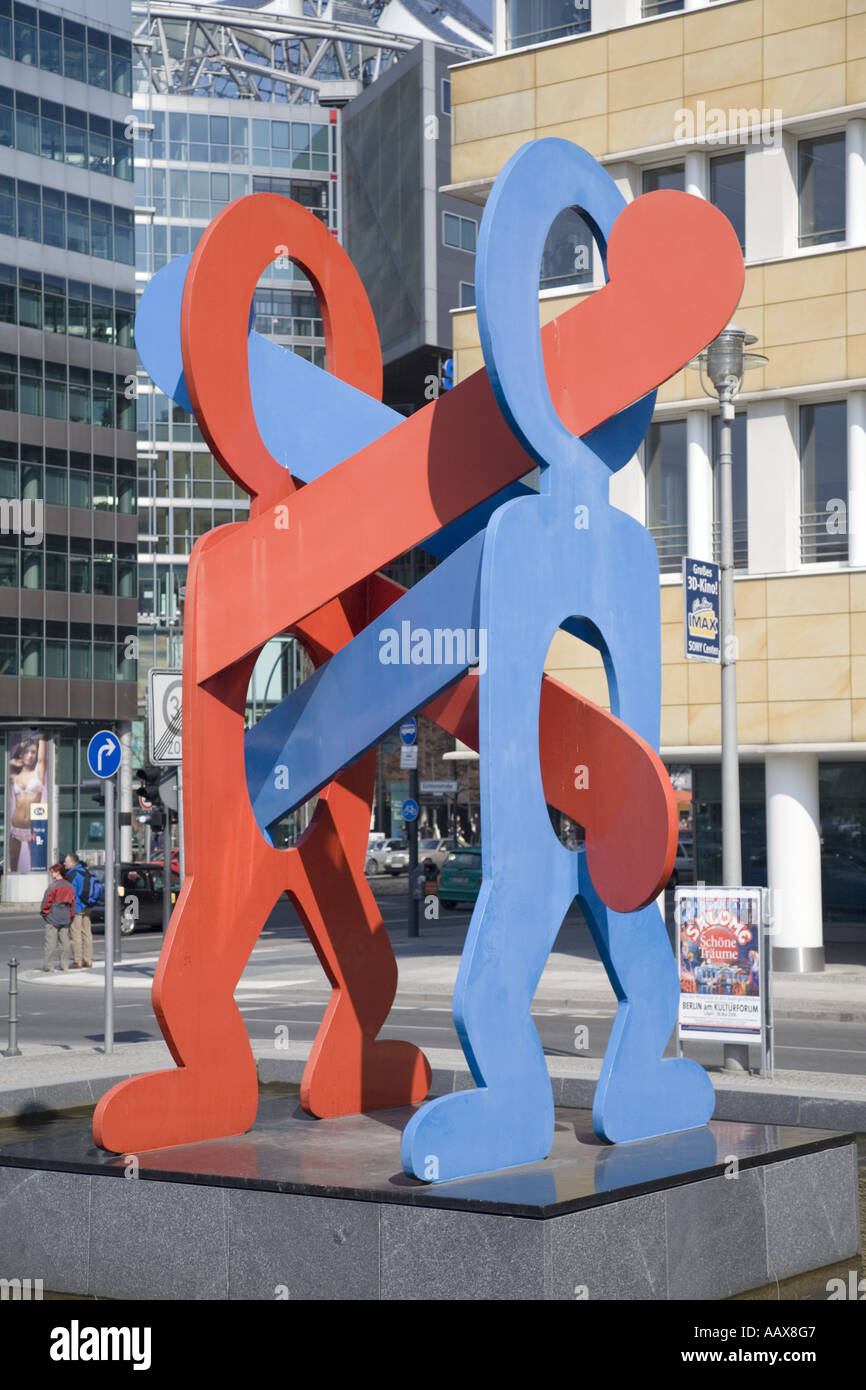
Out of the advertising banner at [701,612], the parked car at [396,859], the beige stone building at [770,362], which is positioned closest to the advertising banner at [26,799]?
the parked car at [396,859]

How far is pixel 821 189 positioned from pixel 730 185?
144cm

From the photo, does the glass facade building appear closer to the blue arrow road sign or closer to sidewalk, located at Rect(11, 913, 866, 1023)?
sidewalk, located at Rect(11, 913, 866, 1023)

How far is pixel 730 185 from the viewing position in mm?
26438

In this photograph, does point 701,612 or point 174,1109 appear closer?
point 174,1109

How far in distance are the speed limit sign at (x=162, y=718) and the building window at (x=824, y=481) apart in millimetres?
9327

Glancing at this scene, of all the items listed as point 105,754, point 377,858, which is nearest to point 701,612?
point 105,754

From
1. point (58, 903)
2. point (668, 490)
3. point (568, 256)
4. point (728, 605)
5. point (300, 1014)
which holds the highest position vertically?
point (568, 256)

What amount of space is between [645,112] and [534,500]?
19.4 meters

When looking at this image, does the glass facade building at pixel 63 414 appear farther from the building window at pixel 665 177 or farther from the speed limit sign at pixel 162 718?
the building window at pixel 665 177

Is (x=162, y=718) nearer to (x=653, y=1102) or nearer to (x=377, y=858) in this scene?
(x=653, y=1102)

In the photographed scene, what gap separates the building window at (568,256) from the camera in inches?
1093

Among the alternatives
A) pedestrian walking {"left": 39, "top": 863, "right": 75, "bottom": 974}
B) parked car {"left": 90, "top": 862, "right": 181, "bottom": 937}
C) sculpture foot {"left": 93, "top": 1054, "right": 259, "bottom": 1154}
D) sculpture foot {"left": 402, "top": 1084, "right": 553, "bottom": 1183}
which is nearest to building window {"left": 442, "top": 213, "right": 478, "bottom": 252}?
→ parked car {"left": 90, "top": 862, "right": 181, "bottom": 937}

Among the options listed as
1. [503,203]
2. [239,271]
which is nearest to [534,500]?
[503,203]
